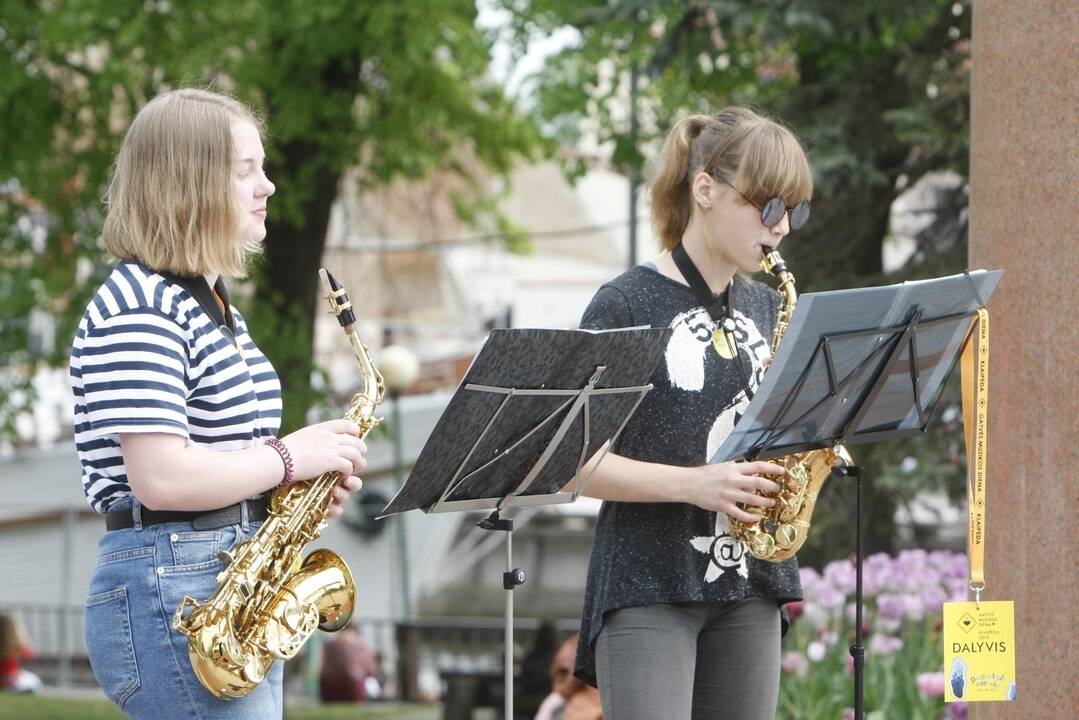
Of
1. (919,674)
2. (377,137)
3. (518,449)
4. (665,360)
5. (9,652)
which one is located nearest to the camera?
(518,449)

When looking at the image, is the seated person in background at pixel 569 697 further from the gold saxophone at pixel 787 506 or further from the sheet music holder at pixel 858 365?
the sheet music holder at pixel 858 365

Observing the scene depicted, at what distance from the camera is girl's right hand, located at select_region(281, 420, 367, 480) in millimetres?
2969

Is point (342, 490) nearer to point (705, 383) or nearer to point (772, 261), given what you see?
point (705, 383)

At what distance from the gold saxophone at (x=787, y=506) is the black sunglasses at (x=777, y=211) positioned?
140 mm

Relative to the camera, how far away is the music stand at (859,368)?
10.5 ft

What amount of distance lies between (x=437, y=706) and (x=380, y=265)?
4.69m

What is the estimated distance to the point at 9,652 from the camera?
15.1m

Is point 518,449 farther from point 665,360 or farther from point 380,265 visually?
point 380,265

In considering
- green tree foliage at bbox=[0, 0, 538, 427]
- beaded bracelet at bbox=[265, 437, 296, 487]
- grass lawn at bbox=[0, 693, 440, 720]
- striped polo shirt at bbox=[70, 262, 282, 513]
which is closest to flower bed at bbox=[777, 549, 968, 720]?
beaded bracelet at bbox=[265, 437, 296, 487]

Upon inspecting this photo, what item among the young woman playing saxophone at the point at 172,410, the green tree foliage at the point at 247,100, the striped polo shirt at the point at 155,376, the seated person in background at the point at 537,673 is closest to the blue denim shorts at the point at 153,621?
the young woman playing saxophone at the point at 172,410

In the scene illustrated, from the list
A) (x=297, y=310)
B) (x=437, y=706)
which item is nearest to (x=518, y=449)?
(x=297, y=310)

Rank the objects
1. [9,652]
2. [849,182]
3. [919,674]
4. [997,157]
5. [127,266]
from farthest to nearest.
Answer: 1. [9,652]
2. [849,182]
3. [919,674]
4. [997,157]
5. [127,266]

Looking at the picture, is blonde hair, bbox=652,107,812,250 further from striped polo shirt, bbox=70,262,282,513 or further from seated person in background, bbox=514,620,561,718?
seated person in background, bbox=514,620,561,718

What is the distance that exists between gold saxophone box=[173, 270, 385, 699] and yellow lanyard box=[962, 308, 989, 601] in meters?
1.54
